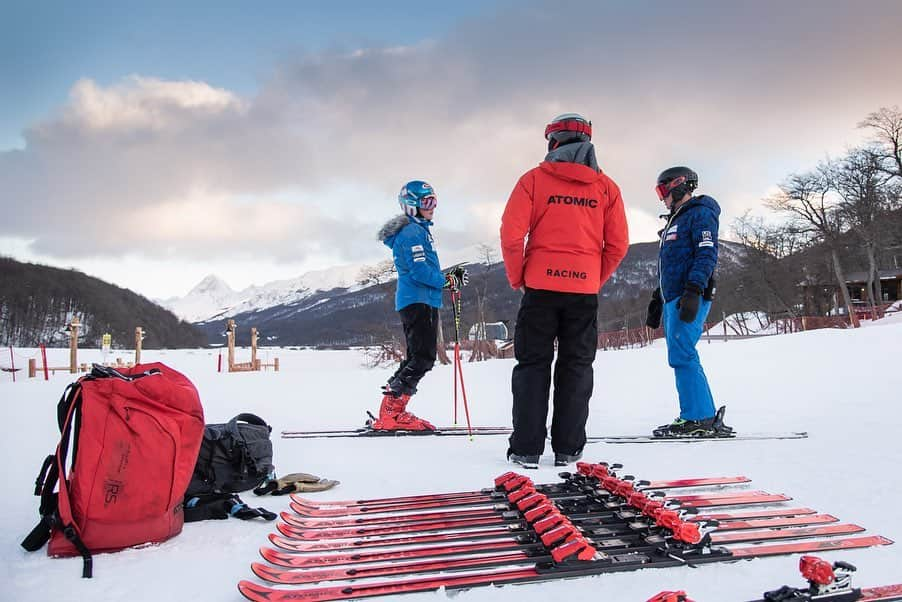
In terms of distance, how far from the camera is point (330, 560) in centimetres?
211

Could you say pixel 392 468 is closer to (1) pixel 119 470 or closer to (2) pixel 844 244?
(1) pixel 119 470

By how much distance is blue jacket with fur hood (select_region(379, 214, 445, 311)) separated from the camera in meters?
5.14

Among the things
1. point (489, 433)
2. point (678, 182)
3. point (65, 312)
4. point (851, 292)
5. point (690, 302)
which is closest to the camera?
point (690, 302)

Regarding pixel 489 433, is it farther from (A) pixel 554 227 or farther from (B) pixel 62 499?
(B) pixel 62 499

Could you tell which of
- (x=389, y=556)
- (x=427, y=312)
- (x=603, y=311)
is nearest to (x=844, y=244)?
(x=603, y=311)

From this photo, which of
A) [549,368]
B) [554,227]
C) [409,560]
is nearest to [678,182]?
[554,227]

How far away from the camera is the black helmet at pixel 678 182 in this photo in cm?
500

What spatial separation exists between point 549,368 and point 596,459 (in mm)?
756

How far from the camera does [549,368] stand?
3.86m

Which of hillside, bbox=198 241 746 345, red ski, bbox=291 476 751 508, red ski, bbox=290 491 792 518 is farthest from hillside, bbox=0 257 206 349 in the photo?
red ski, bbox=290 491 792 518

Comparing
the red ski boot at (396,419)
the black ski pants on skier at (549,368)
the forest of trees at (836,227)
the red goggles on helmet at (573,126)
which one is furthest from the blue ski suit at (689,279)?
the forest of trees at (836,227)

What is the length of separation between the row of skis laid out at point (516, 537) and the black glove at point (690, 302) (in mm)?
1864

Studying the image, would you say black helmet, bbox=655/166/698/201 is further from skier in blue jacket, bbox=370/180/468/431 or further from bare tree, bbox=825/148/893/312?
bare tree, bbox=825/148/893/312

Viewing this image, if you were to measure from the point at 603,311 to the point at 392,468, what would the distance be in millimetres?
64361
